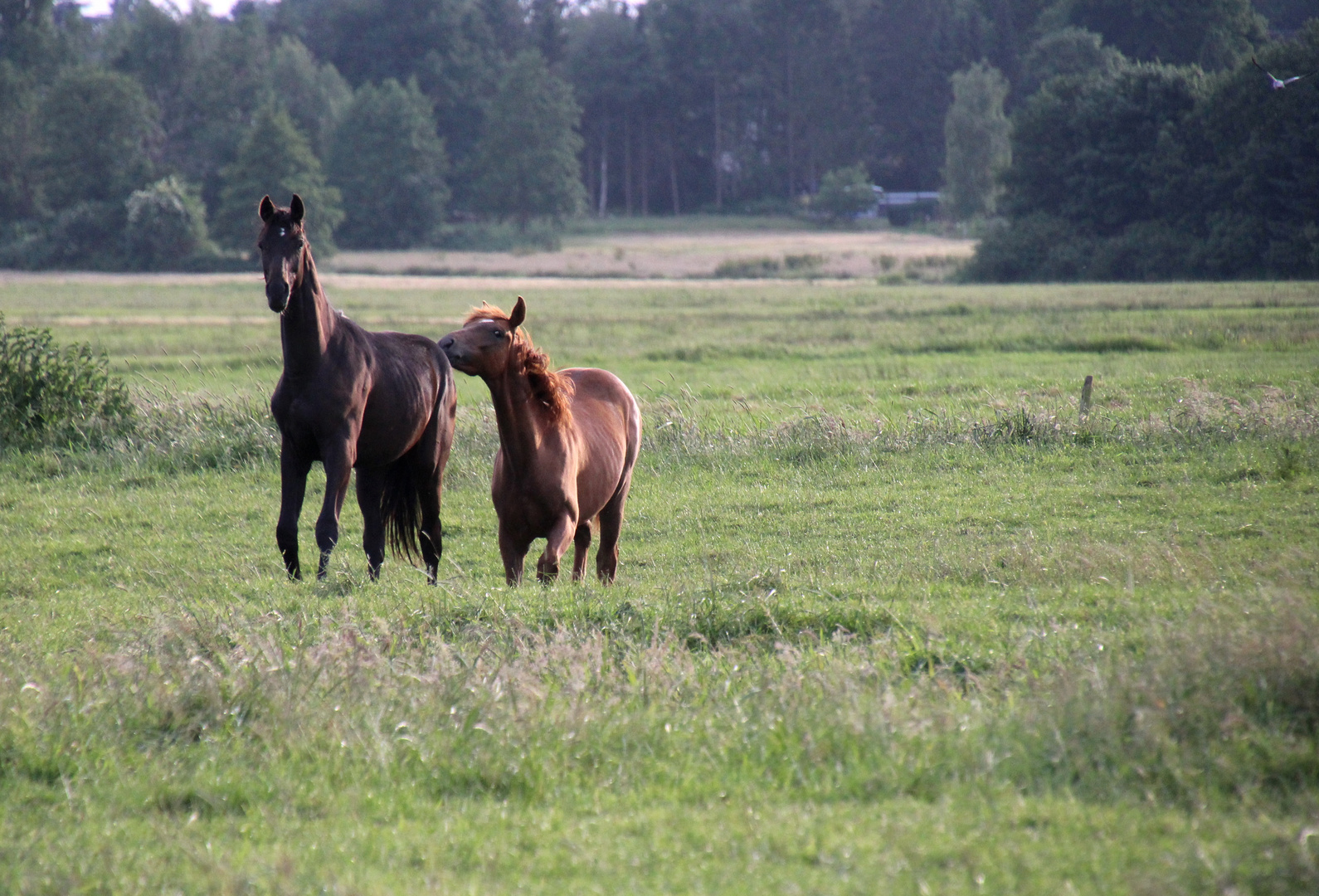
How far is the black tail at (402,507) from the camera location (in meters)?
9.12

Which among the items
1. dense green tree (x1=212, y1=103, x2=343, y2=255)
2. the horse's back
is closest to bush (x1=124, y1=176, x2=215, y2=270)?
dense green tree (x1=212, y1=103, x2=343, y2=255)

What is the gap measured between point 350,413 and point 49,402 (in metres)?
7.78

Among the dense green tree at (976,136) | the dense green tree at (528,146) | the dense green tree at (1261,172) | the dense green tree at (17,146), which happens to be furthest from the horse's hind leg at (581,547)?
the dense green tree at (528,146)

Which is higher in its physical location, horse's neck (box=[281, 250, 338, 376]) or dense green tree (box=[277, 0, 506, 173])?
dense green tree (box=[277, 0, 506, 173])

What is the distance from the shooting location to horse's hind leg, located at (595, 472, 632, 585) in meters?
8.33

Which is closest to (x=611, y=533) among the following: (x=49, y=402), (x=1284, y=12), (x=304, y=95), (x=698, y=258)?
(x=49, y=402)

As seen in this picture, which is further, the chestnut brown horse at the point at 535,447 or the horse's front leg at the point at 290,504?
the horse's front leg at the point at 290,504

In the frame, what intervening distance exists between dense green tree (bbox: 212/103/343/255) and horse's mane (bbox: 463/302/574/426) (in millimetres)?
61521

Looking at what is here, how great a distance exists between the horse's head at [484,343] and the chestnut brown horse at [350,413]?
1358 mm

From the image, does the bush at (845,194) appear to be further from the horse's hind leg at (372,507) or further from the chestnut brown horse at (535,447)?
the chestnut brown horse at (535,447)

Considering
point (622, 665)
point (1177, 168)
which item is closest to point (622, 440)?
point (622, 665)

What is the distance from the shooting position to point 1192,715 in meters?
4.38

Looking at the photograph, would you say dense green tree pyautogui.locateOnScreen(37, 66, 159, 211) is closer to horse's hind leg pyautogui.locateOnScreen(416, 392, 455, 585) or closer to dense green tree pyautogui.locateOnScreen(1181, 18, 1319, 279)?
dense green tree pyautogui.locateOnScreen(1181, 18, 1319, 279)

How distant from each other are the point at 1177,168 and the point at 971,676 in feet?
163
